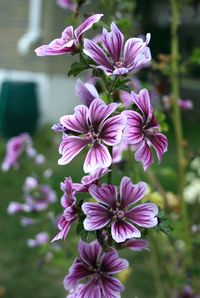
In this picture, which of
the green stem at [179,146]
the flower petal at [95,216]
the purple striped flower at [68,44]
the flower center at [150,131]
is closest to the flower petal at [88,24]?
the purple striped flower at [68,44]

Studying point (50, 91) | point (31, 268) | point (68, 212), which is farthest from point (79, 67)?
point (50, 91)

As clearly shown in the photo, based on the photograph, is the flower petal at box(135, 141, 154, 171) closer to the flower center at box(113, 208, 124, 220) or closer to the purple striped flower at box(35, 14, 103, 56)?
the flower center at box(113, 208, 124, 220)

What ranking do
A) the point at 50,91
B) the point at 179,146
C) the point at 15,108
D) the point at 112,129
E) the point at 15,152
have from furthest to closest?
the point at 50,91 → the point at 15,108 → the point at 15,152 → the point at 179,146 → the point at 112,129

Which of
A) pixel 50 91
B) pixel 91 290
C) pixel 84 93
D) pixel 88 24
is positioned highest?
pixel 50 91

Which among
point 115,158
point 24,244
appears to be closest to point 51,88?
point 24,244

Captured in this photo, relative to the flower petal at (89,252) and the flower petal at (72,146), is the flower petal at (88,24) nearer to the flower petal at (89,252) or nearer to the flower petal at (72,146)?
the flower petal at (72,146)

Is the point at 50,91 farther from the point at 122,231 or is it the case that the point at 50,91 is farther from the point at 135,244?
the point at 122,231

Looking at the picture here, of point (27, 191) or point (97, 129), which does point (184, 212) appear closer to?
point (27, 191)
